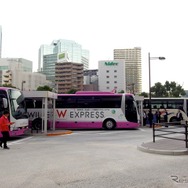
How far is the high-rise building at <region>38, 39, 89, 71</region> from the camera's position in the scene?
17957cm

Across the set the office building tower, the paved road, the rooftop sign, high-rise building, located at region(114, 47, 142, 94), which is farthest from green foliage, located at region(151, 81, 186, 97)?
the paved road

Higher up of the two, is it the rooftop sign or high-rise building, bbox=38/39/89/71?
high-rise building, bbox=38/39/89/71

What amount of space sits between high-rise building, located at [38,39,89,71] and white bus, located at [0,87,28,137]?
525ft

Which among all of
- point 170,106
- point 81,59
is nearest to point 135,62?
point 81,59

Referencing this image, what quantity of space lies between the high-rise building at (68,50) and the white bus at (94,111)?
154 m

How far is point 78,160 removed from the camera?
8766 mm

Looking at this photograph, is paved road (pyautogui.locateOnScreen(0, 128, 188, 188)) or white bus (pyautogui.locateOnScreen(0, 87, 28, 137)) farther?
white bus (pyautogui.locateOnScreen(0, 87, 28, 137))

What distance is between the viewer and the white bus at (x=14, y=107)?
15305mm

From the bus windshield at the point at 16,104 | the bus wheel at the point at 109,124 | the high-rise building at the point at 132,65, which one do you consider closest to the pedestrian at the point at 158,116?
the bus wheel at the point at 109,124

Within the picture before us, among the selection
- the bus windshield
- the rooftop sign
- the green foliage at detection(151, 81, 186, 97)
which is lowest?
the bus windshield

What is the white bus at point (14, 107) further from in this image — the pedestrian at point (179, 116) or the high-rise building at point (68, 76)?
the high-rise building at point (68, 76)

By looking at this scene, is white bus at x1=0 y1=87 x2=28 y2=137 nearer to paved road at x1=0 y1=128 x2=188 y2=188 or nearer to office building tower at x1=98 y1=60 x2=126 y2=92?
paved road at x1=0 y1=128 x2=188 y2=188

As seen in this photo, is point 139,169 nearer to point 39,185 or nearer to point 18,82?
point 39,185

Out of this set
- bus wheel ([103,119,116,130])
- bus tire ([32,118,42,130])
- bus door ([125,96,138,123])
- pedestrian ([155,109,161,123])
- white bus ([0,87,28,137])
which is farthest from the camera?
pedestrian ([155,109,161,123])
